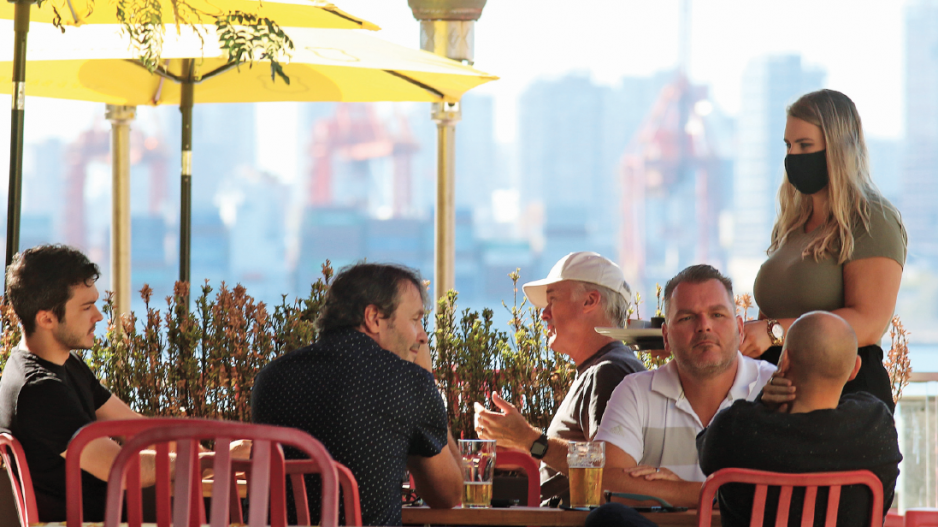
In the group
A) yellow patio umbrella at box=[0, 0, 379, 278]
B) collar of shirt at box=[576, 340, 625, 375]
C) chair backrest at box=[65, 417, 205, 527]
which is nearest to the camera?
chair backrest at box=[65, 417, 205, 527]

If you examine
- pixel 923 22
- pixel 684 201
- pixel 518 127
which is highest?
pixel 923 22

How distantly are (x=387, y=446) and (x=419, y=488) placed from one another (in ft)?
0.58

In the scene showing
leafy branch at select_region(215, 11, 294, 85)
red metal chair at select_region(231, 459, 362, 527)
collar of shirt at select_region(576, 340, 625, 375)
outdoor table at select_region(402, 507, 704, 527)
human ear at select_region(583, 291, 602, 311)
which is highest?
leafy branch at select_region(215, 11, 294, 85)

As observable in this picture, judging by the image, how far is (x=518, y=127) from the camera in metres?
78.8

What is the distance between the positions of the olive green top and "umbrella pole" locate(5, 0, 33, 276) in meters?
2.73

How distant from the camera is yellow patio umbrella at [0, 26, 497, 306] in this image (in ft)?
14.4

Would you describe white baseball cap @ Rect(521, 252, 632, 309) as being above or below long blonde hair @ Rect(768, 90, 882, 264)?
below

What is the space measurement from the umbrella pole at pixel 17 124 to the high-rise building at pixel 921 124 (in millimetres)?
69698

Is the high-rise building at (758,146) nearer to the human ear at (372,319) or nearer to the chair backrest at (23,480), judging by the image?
the human ear at (372,319)

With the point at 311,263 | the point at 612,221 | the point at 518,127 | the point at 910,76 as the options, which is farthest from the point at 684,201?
the point at 311,263

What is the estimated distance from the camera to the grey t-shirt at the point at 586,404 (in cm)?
293

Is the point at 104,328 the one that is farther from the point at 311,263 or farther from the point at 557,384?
the point at 311,263

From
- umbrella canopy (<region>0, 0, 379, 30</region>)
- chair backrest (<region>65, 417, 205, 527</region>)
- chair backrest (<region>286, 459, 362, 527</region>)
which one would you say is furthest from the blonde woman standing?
umbrella canopy (<region>0, 0, 379, 30</region>)

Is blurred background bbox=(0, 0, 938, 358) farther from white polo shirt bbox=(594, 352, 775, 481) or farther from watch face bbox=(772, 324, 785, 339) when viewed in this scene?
white polo shirt bbox=(594, 352, 775, 481)
